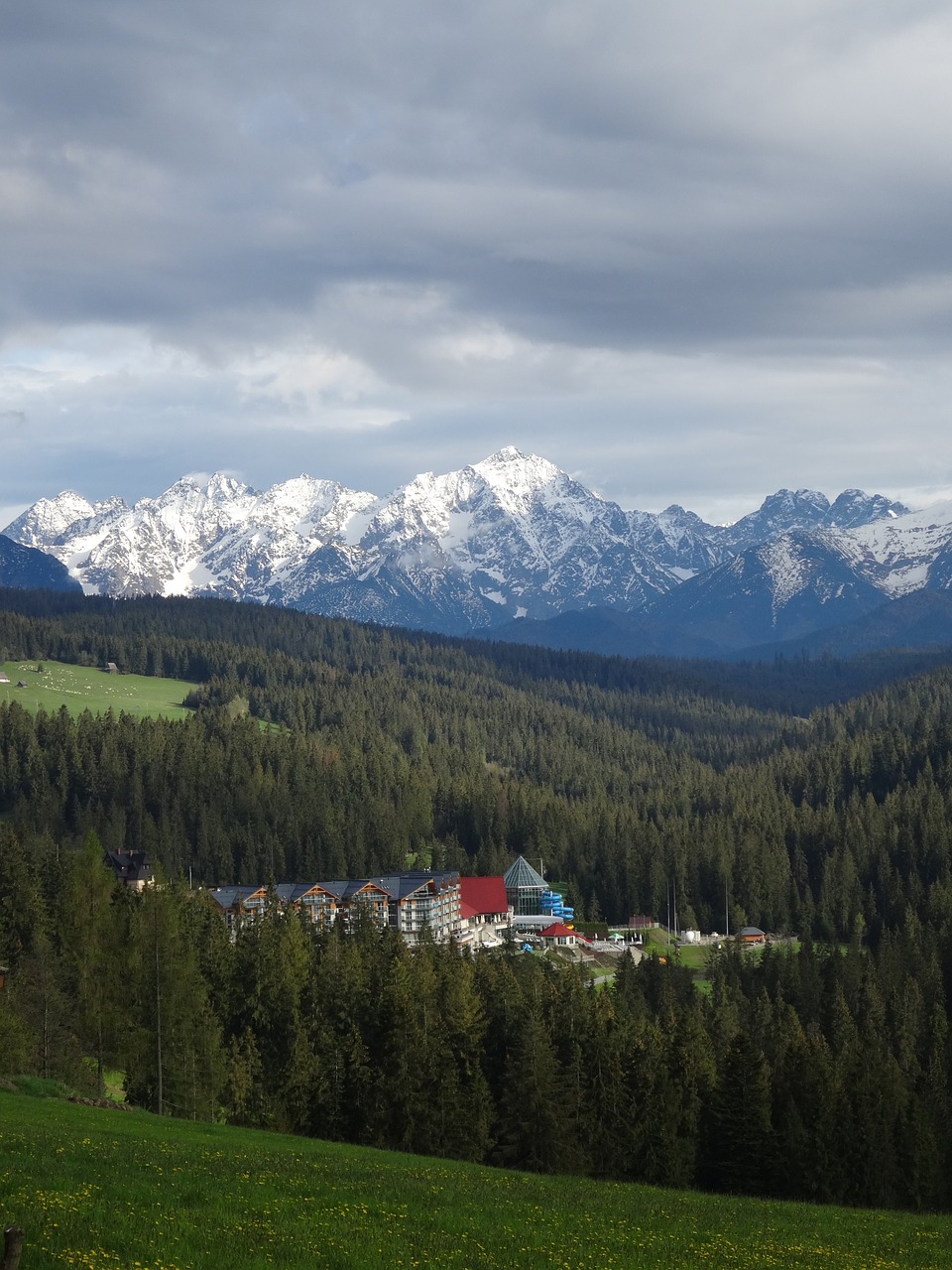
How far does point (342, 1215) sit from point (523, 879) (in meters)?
142

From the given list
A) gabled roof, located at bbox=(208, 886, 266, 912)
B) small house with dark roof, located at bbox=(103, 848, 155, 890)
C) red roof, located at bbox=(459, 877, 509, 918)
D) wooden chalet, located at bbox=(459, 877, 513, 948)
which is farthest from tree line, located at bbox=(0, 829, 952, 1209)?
red roof, located at bbox=(459, 877, 509, 918)

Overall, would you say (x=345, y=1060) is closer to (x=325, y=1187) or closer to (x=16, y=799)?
(x=325, y=1187)

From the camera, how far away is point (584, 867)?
184000 mm

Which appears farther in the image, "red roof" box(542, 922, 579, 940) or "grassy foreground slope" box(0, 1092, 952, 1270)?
"red roof" box(542, 922, 579, 940)

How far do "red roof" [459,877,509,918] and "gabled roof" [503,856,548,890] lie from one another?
7.65 feet

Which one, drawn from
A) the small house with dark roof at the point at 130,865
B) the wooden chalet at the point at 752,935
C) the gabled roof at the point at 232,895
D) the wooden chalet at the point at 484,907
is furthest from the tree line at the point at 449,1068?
the wooden chalet at the point at 484,907

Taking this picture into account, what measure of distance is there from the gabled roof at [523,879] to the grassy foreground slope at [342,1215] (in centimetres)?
12179

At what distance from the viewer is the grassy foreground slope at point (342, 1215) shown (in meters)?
25.1

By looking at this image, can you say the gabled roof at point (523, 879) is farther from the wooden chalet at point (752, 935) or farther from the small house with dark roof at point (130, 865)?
the small house with dark roof at point (130, 865)

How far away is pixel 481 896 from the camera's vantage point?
544 ft

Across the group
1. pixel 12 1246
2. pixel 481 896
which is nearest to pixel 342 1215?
pixel 12 1246

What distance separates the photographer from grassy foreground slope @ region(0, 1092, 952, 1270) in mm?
25094

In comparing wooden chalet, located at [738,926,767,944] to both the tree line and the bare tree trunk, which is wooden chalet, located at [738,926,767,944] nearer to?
the tree line

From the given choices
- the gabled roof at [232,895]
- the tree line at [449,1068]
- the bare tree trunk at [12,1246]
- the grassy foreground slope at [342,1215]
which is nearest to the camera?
the bare tree trunk at [12,1246]
